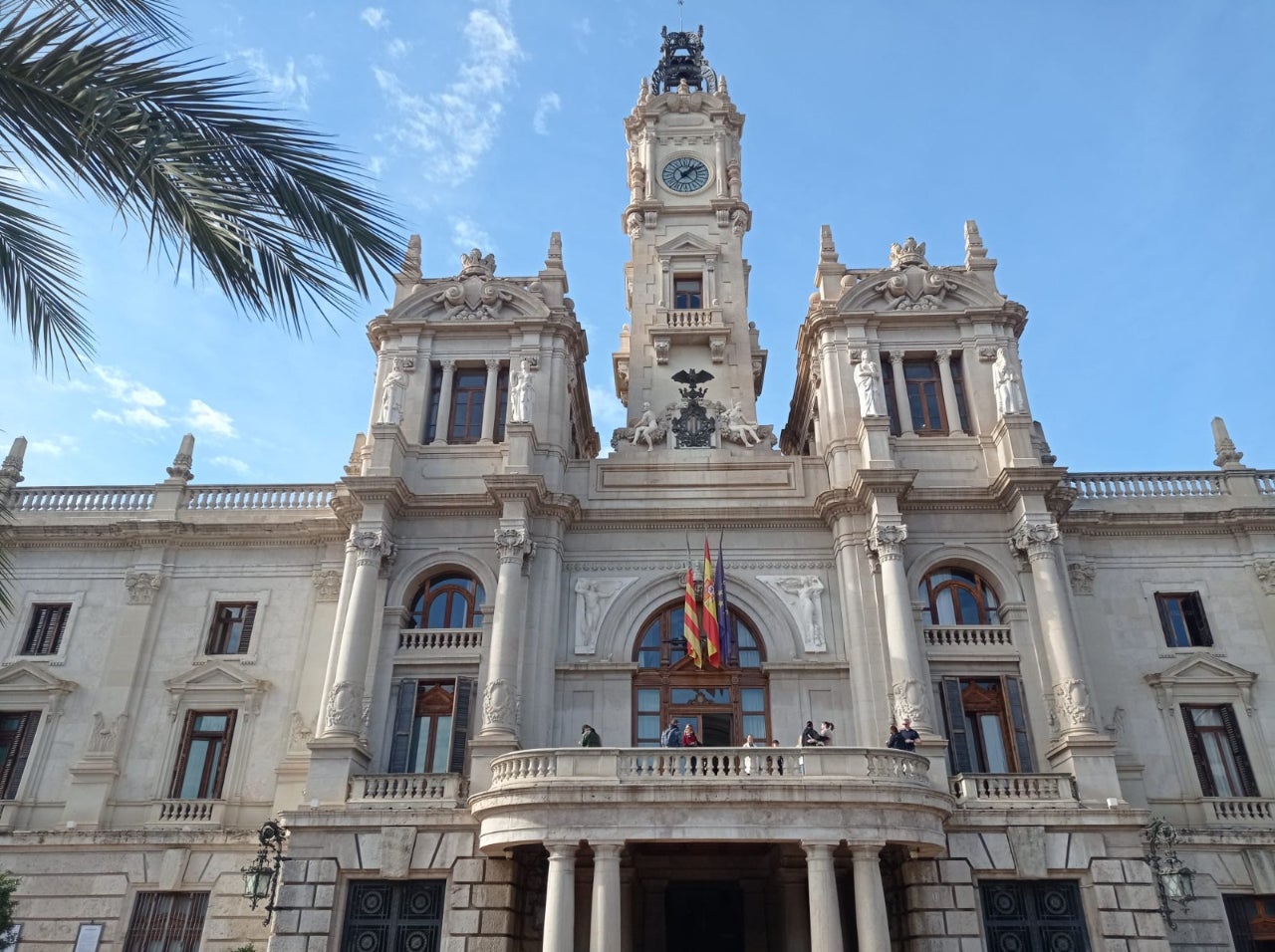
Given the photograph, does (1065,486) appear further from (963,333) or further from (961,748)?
(961,748)

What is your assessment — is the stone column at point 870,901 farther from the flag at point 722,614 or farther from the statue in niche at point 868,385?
the statue in niche at point 868,385

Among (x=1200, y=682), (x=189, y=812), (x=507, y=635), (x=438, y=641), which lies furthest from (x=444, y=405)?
(x=1200, y=682)

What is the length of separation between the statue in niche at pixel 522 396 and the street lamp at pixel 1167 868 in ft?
67.1

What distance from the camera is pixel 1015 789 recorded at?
24672 mm

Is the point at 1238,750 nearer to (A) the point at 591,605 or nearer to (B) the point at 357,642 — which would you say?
(A) the point at 591,605

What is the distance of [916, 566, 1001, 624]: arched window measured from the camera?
93.6ft

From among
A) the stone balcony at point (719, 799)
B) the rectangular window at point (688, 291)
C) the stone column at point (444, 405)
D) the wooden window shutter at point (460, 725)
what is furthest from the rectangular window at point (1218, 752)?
the stone column at point (444, 405)

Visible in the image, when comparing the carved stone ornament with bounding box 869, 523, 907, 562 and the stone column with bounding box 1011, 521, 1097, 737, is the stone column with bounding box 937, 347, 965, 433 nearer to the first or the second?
the stone column with bounding box 1011, 521, 1097, 737

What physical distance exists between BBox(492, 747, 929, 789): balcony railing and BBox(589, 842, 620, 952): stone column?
1.52 m

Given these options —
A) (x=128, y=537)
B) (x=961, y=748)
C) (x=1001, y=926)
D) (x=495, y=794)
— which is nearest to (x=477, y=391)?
(x=128, y=537)

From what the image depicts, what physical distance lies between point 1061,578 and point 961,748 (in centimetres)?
568

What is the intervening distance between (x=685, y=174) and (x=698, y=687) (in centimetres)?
2272

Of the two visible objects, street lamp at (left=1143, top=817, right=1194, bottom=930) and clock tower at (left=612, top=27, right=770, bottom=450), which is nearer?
street lamp at (left=1143, top=817, right=1194, bottom=930)

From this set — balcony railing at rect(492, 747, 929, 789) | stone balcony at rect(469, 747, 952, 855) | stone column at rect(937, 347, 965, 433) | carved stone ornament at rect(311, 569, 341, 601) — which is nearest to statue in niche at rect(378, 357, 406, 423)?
carved stone ornament at rect(311, 569, 341, 601)
